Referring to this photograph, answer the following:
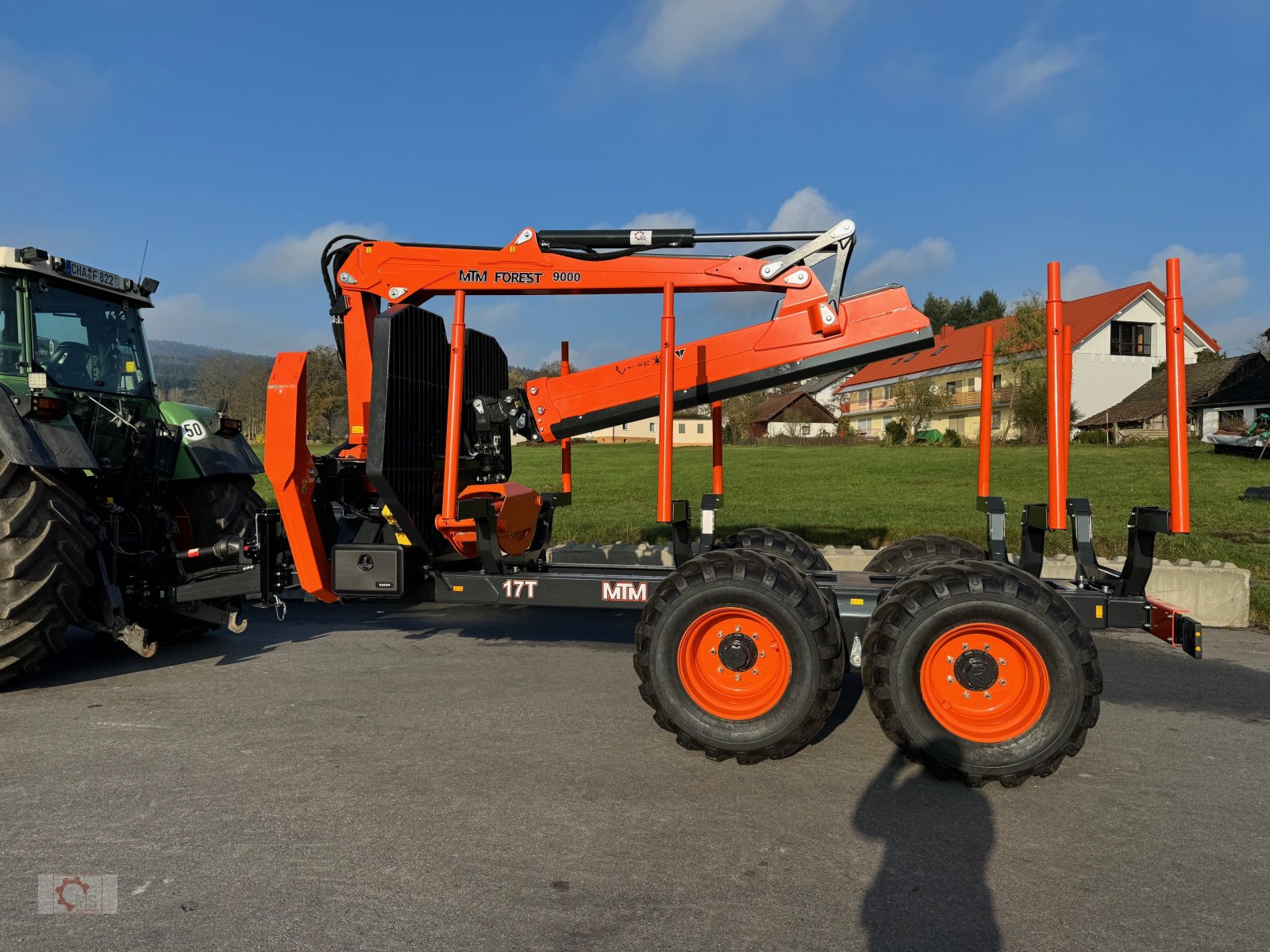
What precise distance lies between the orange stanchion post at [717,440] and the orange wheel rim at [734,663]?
152cm

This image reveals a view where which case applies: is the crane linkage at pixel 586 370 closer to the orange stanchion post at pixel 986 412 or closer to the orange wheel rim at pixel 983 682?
the orange stanchion post at pixel 986 412

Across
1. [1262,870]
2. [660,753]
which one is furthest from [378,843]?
[1262,870]

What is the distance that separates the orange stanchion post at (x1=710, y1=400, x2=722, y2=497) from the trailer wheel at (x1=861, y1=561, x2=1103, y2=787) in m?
1.94

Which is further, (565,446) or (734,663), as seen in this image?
(565,446)

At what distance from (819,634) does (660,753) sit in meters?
1.02

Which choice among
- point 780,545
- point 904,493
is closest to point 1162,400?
point 904,493

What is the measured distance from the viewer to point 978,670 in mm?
4176

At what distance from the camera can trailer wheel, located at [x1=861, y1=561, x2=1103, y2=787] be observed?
13.3 ft

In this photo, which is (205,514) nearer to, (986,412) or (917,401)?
(986,412)

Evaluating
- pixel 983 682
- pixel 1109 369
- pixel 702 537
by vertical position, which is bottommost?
pixel 983 682

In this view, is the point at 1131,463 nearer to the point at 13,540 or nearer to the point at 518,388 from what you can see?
the point at 518,388

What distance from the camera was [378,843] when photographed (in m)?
3.42

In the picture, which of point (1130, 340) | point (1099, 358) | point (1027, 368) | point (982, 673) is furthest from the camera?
point (1130, 340)

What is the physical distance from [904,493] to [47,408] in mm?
16110
